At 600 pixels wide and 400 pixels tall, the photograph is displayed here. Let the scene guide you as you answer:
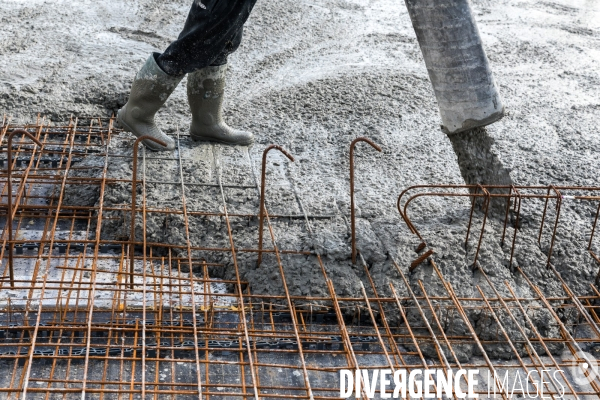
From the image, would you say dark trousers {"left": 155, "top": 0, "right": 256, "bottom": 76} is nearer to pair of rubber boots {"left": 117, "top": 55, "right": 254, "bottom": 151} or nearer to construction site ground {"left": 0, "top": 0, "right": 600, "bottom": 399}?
pair of rubber boots {"left": 117, "top": 55, "right": 254, "bottom": 151}

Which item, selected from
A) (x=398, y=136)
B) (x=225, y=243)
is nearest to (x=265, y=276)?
(x=225, y=243)

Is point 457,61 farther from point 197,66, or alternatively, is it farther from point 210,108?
point 210,108

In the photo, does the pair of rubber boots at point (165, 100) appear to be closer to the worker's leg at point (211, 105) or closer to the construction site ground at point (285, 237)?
the worker's leg at point (211, 105)

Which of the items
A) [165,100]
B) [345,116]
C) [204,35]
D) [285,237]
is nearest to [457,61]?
[285,237]

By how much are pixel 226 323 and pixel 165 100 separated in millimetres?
1600

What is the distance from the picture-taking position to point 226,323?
3035mm

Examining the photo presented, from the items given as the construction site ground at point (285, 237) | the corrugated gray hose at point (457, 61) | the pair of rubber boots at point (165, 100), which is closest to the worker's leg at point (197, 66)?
the pair of rubber boots at point (165, 100)

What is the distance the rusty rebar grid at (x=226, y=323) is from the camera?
2.73 metres

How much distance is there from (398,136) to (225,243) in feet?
5.52

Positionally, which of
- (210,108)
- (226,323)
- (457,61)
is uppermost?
(210,108)

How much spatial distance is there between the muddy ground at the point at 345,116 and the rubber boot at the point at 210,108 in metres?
0.13

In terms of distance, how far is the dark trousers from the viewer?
12.4ft

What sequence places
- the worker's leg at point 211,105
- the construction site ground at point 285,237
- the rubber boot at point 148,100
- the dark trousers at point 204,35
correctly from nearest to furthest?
the construction site ground at point 285,237
the dark trousers at point 204,35
the rubber boot at point 148,100
the worker's leg at point 211,105

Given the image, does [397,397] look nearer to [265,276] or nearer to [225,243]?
[265,276]
